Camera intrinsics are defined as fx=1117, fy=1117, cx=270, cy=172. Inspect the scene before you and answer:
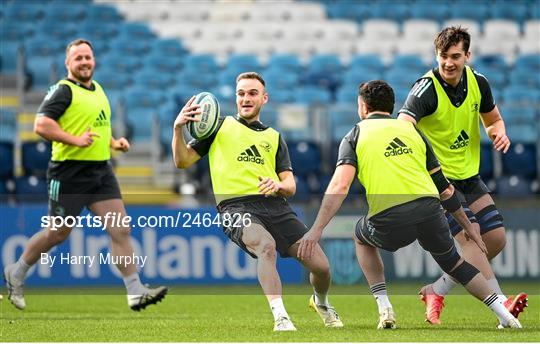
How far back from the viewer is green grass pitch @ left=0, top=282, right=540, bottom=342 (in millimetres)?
6910

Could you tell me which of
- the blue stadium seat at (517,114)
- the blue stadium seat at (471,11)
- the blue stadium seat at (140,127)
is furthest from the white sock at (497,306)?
the blue stadium seat at (471,11)

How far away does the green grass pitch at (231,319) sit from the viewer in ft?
Result: 22.7

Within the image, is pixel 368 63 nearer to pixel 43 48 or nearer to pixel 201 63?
pixel 201 63

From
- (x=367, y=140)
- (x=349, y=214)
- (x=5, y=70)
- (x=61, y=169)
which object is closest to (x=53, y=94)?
(x=61, y=169)

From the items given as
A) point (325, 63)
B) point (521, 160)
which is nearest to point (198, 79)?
point (325, 63)

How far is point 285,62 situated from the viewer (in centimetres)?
2005

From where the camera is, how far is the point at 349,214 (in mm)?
13672

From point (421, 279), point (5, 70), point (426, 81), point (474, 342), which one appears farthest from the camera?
point (5, 70)

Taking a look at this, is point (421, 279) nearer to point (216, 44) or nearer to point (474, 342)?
point (474, 342)

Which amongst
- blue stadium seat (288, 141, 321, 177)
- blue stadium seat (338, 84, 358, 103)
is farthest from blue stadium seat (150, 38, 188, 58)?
blue stadium seat (288, 141, 321, 177)

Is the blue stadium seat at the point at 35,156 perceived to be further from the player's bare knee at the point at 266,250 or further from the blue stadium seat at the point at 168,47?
the player's bare knee at the point at 266,250

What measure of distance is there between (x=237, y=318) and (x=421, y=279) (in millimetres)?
5197

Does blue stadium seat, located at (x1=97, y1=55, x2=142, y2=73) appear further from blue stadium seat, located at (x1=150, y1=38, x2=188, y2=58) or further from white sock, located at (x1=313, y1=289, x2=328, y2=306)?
white sock, located at (x1=313, y1=289, x2=328, y2=306)

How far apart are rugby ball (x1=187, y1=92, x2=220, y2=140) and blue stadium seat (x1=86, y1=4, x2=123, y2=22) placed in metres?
13.8
